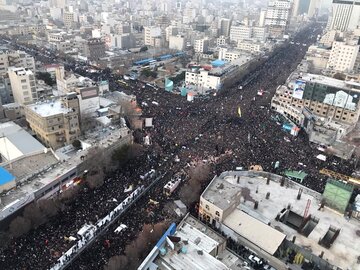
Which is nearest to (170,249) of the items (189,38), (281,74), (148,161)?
(148,161)

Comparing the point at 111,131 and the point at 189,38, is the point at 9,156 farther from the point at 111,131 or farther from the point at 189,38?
the point at 189,38

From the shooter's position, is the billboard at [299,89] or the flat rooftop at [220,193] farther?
the billboard at [299,89]

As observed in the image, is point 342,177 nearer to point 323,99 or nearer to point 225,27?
point 323,99

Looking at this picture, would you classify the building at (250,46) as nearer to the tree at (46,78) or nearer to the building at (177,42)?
the building at (177,42)

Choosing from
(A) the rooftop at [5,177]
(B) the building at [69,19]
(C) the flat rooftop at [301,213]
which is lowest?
(C) the flat rooftop at [301,213]

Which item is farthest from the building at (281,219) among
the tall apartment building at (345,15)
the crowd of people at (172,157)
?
the tall apartment building at (345,15)

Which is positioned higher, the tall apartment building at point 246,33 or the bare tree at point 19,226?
the tall apartment building at point 246,33

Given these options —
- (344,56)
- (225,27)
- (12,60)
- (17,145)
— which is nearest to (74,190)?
(17,145)

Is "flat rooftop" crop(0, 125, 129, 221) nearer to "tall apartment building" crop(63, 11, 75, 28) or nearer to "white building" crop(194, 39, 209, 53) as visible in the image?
"white building" crop(194, 39, 209, 53)
